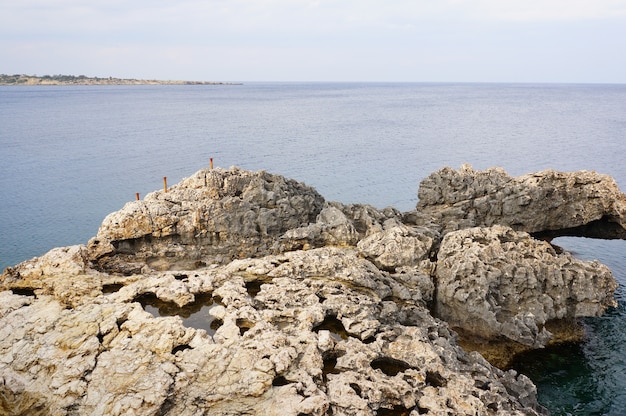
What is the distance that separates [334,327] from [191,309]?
15.2 feet

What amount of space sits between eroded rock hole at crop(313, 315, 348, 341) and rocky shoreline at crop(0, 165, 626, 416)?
0.20 ft

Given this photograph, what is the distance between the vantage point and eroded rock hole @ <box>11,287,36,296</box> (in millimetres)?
16616

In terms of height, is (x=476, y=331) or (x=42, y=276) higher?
(x=42, y=276)

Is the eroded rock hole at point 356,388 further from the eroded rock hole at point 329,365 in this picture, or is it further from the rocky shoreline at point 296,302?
the eroded rock hole at point 329,365

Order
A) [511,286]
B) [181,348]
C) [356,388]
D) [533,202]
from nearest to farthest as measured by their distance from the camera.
Answer: [356,388]
[181,348]
[511,286]
[533,202]

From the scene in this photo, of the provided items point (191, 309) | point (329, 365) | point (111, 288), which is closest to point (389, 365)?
point (329, 365)

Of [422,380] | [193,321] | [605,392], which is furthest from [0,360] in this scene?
[605,392]

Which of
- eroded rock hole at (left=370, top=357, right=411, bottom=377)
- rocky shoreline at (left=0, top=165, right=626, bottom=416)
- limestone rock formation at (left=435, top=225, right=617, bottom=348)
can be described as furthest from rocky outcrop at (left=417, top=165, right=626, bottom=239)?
eroded rock hole at (left=370, top=357, right=411, bottom=377)

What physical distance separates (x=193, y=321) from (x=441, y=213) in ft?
57.6

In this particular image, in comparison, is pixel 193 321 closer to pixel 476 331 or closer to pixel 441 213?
pixel 476 331

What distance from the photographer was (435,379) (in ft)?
41.6

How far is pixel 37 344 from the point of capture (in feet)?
42.8

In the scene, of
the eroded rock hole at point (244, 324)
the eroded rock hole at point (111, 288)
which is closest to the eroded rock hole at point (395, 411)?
the eroded rock hole at point (244, 324)

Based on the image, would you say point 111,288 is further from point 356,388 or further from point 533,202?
point 533,202
